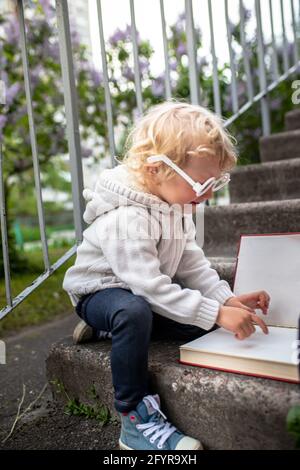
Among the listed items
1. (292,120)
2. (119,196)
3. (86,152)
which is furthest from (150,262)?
(86,152)

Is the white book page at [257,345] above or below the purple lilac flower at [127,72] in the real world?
below

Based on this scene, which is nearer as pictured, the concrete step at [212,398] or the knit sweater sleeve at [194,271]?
the concrete step at [212,398]

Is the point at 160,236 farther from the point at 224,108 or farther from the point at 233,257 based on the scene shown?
the point at 224,108

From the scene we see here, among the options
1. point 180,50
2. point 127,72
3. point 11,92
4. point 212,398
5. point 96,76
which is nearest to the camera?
point 212,398

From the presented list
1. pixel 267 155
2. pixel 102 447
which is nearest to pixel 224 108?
pixel 267 155

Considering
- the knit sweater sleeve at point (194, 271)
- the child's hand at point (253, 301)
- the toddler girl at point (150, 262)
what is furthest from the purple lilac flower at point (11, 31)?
the child's hand at point (253, 301)

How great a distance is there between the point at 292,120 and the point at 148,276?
194 centimetres

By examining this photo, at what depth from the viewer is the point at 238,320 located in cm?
112

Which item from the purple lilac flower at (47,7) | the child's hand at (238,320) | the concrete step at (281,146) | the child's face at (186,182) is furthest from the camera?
the purple lilac flower at (47,7)

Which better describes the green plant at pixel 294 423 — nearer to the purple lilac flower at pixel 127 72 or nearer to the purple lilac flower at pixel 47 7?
the purple lilac flower at pixel 127 72

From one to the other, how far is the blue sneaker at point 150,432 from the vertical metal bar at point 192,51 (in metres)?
1.39

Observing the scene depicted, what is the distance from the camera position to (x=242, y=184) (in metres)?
2.24

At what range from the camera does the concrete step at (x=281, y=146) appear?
2.42 meters

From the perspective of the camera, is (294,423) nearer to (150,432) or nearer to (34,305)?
(150,432)
